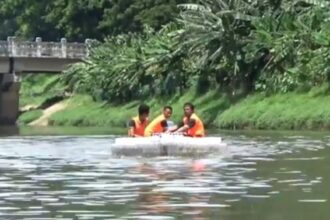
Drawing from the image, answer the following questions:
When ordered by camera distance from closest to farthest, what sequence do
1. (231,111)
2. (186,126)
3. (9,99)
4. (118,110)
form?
(186,126) < (231,111) < (118,110) < (9,99)

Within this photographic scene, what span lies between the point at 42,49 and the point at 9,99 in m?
3.53

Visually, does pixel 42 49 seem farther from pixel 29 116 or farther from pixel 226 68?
pixel 226 68

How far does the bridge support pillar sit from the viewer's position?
72062mm

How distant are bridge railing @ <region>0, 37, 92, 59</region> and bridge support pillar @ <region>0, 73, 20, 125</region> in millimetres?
1427

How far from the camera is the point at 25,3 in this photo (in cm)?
9744

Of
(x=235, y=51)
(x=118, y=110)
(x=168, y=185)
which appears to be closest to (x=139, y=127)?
(x=168, y=185)

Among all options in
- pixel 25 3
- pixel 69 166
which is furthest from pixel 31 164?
pixel 25 3

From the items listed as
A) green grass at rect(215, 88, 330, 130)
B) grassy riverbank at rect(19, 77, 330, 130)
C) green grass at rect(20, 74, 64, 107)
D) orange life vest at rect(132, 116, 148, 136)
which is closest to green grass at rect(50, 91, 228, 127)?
grassy riverbank at rect(19, 77, 330, 130)

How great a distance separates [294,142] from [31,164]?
1115 cm

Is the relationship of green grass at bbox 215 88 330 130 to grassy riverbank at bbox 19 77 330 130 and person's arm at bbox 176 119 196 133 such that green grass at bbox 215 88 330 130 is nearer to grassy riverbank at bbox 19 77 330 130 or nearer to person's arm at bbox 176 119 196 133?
grassy riverbank at bbox 19 77 330 130

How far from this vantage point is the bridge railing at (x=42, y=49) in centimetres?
7181

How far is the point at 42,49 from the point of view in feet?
240

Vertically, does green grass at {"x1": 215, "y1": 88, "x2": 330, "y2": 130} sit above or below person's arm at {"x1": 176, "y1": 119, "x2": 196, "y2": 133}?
above

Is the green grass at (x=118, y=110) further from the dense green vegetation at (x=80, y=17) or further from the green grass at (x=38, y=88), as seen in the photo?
the dense green vegetation at (x=80, y=17)
